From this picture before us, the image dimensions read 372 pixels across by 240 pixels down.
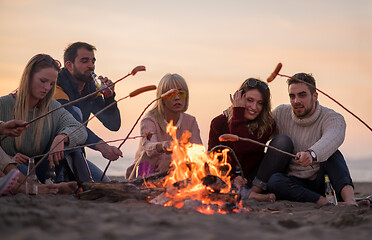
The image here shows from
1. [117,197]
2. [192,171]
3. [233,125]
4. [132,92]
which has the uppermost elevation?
[132,92]

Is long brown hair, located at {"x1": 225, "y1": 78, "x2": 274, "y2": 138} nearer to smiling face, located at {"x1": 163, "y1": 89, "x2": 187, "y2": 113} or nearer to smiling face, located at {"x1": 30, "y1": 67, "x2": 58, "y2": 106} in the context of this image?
smiling face, located at {"x1": 163, "y1": 89, "x2": 187, "y2": 113}

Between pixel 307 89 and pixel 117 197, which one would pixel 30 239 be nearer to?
pixel 117 197

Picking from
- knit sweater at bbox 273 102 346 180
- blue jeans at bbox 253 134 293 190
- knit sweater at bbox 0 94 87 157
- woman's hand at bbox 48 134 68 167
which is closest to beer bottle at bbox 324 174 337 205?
knit sweater at bbox 273 102 346 180

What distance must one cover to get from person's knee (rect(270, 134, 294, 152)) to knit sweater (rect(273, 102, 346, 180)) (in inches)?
8.0

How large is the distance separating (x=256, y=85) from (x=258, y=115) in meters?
0.36

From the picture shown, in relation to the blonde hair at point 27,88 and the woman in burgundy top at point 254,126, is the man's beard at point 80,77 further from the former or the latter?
the woman in burgundy top at point 254,126

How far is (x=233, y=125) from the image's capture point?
498cm

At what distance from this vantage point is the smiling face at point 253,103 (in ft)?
16.2

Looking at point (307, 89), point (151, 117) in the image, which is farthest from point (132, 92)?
point (307, 89)

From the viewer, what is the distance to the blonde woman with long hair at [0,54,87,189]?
4449 millimetres

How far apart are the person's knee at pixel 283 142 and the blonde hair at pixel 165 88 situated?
121cm

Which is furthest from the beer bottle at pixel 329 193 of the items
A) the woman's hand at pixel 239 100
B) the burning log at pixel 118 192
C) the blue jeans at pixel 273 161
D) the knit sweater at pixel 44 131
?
the knit sweater at pixel 44 131

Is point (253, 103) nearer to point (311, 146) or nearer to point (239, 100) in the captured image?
point (239, 100)

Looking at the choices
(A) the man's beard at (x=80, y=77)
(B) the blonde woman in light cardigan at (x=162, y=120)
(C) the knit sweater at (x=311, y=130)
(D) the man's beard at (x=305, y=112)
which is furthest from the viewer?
(A) the man's beard at (x=80, y=77)
